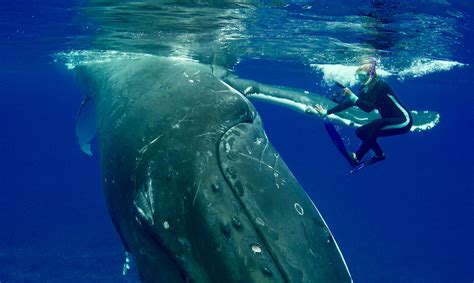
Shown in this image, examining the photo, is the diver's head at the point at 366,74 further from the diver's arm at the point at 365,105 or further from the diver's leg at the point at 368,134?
the diver's leg at the point at 368,134

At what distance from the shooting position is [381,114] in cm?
1099

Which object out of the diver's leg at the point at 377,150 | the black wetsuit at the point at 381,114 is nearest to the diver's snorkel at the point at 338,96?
the black wetsuit at the point at 381,114

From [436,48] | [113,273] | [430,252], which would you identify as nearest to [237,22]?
[436,48]

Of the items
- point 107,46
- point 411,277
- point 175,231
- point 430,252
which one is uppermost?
point 175,231

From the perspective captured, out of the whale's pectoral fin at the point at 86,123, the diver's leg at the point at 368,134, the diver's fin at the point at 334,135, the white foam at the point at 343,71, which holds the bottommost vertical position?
the white foam at the point at 343,71

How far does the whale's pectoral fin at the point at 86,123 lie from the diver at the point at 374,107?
6.15m

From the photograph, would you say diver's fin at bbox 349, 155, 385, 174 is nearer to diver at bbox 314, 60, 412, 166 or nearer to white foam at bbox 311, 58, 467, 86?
diver at bbox 314, 60, 412, 166

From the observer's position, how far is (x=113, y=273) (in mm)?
22281

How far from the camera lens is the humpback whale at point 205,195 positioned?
9.81ft

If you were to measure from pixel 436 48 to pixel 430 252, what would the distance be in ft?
113

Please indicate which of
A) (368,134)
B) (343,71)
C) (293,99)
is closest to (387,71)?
(343,71)

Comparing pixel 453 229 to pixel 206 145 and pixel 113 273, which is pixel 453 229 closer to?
pixel 113 273

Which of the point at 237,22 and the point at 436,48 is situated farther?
the point at 436,48

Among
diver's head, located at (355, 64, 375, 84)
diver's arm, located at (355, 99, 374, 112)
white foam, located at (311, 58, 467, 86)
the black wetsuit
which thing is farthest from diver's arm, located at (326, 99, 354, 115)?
white foam, located at (311, 58, 467, 86)
